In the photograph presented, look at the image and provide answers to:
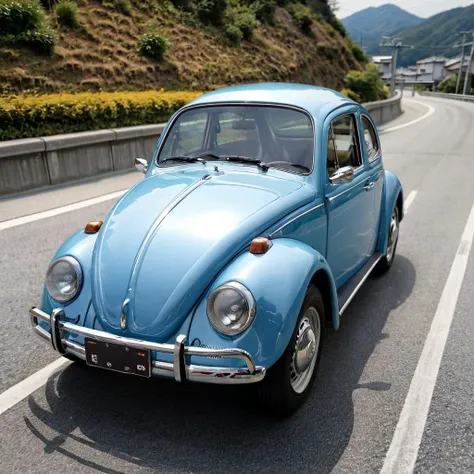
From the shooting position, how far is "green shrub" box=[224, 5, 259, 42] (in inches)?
936

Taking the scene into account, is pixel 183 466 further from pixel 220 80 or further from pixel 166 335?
pixel 220 80

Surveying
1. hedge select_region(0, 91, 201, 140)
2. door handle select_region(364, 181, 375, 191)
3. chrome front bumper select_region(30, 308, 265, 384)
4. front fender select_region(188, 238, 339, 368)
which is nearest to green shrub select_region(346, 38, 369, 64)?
hedge select_region(0, 91, 201, 140)

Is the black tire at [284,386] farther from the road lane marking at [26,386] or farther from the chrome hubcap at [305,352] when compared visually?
the road lane marking at [26,386]

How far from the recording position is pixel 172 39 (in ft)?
67.3

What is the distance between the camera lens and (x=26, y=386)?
3.39m

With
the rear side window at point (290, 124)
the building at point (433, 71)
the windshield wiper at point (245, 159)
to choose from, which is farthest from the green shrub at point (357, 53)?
the building at point (433, 71)

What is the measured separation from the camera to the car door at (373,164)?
4898mm

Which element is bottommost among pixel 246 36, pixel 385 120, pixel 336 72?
pixel 385 120

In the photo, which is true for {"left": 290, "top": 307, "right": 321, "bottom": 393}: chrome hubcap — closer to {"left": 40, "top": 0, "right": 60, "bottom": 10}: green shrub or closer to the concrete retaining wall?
the concrete retaining wall

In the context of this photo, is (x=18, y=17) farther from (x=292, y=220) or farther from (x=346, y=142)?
(x=292, y=220)

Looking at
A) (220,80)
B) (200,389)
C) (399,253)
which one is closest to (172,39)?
(220,80)

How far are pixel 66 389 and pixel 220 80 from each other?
59.7 feet

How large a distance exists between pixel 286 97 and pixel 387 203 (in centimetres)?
181

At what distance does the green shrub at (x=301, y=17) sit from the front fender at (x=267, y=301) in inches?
1207
